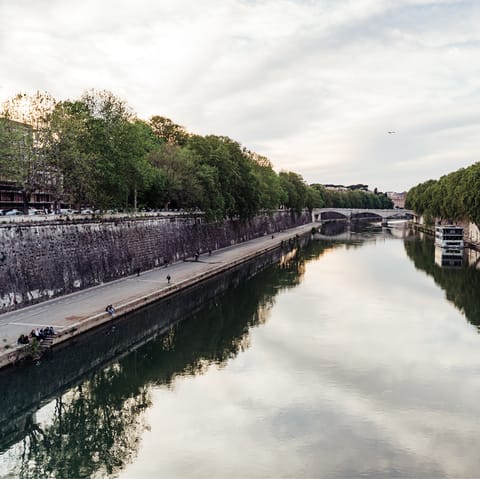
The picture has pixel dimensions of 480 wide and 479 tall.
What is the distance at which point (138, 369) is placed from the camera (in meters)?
23.0

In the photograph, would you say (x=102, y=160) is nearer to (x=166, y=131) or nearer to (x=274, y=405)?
(x=274, y=405)

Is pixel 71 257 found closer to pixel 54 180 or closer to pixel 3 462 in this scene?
pixel 54 180

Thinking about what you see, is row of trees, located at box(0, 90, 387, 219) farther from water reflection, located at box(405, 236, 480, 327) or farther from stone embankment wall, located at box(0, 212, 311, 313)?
water reflection, located at box(405, 236, 480, 327)

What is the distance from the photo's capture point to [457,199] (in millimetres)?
79812

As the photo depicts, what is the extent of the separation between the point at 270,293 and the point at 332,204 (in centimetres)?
15443

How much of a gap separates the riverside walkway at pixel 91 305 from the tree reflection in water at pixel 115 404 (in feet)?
7.75

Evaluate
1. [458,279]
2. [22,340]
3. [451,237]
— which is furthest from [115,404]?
[451,237]

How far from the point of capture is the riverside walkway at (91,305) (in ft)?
76.2

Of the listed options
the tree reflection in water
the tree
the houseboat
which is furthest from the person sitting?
the houseboat

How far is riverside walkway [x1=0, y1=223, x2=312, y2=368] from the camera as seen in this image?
23.2m

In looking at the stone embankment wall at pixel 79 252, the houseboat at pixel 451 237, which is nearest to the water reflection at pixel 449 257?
the houseboat at pixel 451 237

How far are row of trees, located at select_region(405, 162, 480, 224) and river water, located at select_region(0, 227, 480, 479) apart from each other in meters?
37.4

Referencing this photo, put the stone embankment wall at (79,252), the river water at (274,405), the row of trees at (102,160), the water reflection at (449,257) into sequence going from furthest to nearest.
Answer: the water reflection at (449,257), the row of trees at (102,160), the stone embankment wall at (79,252), the river water at (274,405)

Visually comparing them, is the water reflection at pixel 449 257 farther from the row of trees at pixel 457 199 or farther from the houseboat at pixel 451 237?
the row of trees at pixel 457 199
